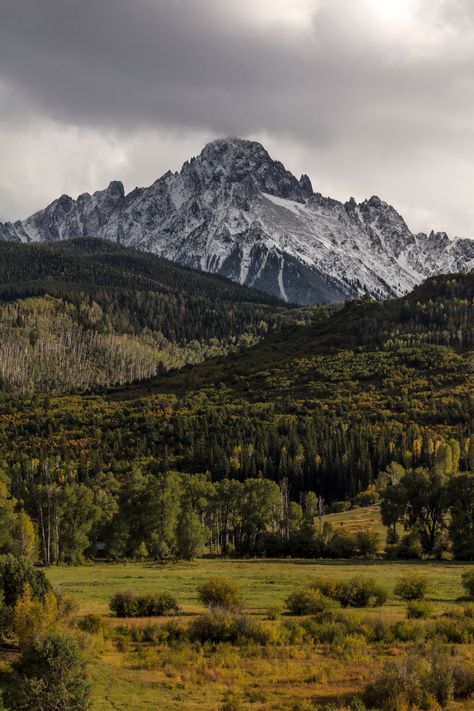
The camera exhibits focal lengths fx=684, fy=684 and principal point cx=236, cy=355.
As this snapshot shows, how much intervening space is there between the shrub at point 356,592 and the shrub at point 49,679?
83.5ft

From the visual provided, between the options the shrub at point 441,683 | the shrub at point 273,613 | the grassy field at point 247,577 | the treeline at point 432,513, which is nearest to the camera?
the shrub at point 441,683

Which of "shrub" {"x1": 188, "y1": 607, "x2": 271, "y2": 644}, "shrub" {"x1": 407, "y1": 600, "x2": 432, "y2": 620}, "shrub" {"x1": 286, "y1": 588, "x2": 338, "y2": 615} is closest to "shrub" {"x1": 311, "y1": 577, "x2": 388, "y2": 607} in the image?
"shrub" {"x1": 286, "y1": 588, "x2": 338, "y2": 615}

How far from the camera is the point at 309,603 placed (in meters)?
45.5

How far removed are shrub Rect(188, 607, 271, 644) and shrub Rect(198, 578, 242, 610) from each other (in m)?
3.99

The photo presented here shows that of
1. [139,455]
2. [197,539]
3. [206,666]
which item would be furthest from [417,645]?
[139,455]

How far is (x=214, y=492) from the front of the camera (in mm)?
103500

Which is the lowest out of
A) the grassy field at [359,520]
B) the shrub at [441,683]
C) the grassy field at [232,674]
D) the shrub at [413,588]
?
the grassy field at [359,520]

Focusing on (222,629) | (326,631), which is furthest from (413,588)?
(222,629)

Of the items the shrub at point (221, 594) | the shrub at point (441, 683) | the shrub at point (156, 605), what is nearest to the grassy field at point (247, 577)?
the shrub at point (156, 605)

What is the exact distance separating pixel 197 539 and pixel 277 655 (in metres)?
53.0

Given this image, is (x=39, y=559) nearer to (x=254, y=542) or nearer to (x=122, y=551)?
(x=122, y=551)

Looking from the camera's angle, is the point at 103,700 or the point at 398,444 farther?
the point at 398,444

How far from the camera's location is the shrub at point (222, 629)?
125ft

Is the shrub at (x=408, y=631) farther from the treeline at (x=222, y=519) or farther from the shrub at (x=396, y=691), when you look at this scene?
the treeline at (x=222, y=519)
